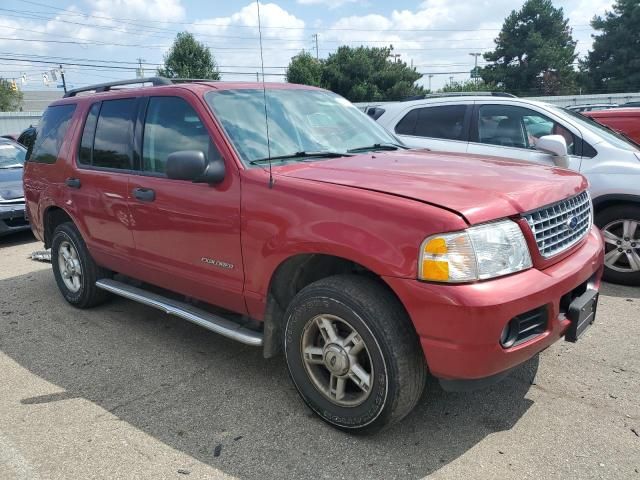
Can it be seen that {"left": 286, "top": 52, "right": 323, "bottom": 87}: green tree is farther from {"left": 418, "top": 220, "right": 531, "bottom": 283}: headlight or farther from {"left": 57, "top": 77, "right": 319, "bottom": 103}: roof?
{"left": 418, "top": 220, "right": 531, "bottom": 283}: headlight

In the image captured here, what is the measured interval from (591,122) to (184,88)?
447 centimetres

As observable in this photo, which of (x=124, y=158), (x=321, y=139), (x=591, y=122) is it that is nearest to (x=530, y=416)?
(x=321, y=139)

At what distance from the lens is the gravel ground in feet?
8.72

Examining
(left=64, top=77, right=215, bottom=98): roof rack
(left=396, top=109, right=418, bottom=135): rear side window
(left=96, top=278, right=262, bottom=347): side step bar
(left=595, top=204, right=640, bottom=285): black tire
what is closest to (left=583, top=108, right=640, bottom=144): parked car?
(left=595, top=204, right=640, bottom=285): black tire

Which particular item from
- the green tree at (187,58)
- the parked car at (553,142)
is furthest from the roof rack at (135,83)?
the green tree at (187,58)

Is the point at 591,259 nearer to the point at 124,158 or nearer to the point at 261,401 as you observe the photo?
the point at 261,401

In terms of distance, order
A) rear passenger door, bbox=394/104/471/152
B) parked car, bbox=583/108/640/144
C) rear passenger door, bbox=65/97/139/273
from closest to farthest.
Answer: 1. rear passenger door, bbox=65/97/139/273
2. rear passenger door, bbox=394/104/471/152
3. parked car, bbox=583/108/640/144

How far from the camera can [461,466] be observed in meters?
2.62

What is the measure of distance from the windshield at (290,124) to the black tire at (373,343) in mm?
1034

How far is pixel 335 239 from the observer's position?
8.82 feet

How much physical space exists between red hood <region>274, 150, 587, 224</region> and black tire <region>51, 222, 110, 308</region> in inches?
97.0

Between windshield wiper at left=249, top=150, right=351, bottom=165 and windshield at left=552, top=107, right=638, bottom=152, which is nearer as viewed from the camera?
windshield wiper at left=249, top=150, right=351, bottom=165

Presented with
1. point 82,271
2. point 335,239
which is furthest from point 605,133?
point 82,271

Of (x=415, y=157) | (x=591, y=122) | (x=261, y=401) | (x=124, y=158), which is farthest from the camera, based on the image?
(x=591, y=122)
